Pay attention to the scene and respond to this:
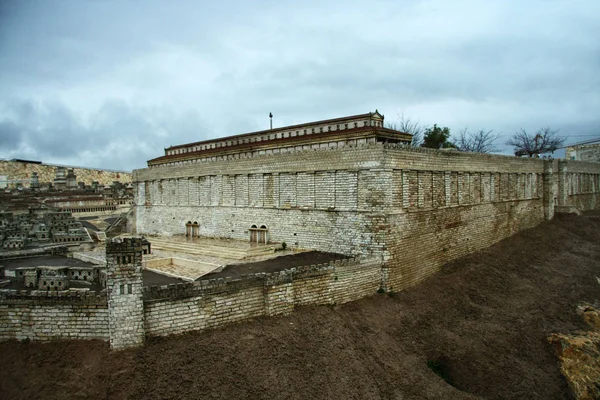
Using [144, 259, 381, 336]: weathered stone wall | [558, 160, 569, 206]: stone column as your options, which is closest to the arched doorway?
[144, 259, 381, 336]: weathered stone wall

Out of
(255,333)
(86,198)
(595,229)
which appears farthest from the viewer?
(86,198)

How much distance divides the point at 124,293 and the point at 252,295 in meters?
4.00

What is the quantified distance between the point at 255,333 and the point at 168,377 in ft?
9.59

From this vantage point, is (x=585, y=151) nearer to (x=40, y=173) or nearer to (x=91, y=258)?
(x=91, y=258)

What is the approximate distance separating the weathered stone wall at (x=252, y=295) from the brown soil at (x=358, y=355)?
0.41 meters

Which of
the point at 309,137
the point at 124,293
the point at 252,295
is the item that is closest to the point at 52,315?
the point at 124,293

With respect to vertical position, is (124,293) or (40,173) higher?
(40,173)

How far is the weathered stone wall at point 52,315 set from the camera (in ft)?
37.3

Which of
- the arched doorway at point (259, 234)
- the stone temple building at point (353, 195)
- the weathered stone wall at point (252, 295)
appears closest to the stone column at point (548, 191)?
the stone temple building at point (353, 195)

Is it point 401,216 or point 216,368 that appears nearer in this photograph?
point 216,368

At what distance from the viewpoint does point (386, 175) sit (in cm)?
1636

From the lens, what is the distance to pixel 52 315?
11.5m

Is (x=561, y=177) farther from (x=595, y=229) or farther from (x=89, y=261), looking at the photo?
(x=89, y=261)

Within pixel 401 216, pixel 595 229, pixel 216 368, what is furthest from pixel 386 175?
pixel 595 229
